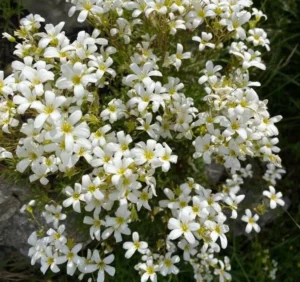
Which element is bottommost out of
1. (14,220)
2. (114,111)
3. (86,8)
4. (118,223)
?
(14,220)

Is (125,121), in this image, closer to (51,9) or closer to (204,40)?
(204,40)

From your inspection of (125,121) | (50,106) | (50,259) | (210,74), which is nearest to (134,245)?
(50,259)

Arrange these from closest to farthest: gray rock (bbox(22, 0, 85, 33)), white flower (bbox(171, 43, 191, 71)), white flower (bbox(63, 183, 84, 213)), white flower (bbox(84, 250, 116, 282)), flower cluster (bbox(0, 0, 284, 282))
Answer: flower cluster (bbox(0, 0, 284, 282)) → white flower (bbox(63, 183, 84, 213)) → white flower (bbox(84, 250, 116, 282)) → white flower (bbox(171, 43, 191, 71)) → gray rock (bbox(22, 0, 85, 33))

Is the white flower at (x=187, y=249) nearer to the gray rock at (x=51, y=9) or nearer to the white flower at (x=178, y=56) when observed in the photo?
the white flower at (x=178, y=56)

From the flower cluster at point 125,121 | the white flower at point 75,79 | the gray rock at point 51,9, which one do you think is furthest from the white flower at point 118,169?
the gray rock at point 51,9

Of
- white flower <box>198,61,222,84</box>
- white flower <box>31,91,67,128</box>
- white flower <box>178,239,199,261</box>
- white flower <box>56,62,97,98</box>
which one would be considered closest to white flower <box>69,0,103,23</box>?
white flower <box>56,62,97,98</box>

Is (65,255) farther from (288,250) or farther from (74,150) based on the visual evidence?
(288,250)

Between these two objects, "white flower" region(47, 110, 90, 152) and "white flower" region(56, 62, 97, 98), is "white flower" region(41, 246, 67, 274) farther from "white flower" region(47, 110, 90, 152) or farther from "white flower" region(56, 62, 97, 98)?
"white flower" region(56, 62, 97, 98)

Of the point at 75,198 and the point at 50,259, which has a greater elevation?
the point at 75,198
